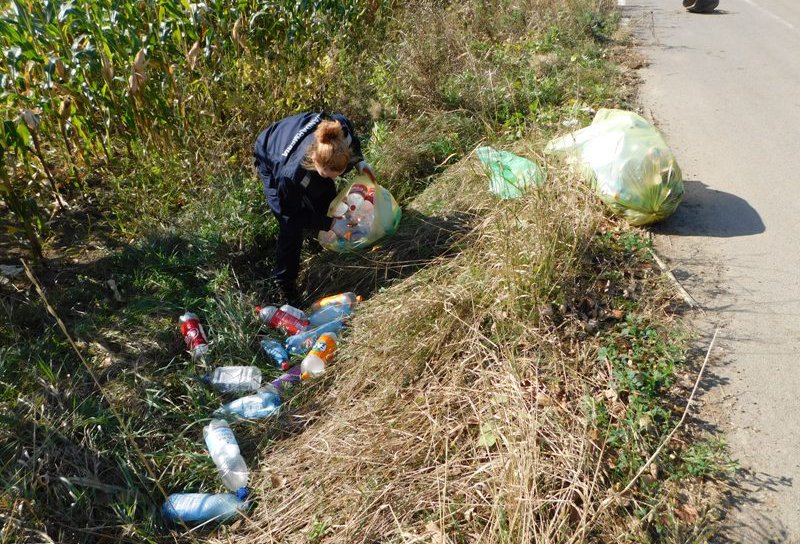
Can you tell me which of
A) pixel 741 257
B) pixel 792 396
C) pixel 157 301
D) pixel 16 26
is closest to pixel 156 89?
pixel 16 26

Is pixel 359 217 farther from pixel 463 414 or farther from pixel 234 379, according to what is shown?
Result: pixel 463 414

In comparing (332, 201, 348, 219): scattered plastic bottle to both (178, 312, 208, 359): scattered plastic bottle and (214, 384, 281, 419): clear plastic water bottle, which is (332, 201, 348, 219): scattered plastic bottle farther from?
(214, 384, 281, 419): clear plastic water bottle

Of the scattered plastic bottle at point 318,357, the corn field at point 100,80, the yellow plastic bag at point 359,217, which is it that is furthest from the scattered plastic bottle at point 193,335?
the corn field at point 100,80

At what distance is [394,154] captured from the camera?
505 centimetres

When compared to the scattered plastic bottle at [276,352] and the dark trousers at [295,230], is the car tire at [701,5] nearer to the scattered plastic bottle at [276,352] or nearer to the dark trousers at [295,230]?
the dark trousers at [295,230]

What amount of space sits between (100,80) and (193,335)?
2.38m

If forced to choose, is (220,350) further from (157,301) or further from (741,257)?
(741,257)

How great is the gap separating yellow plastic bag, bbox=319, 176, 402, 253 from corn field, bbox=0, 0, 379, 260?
169 centimetres

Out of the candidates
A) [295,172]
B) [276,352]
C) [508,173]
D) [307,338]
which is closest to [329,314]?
[307,338]

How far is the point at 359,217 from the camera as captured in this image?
13.4ft

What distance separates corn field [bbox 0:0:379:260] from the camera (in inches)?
163

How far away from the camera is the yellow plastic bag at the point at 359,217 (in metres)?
4.05

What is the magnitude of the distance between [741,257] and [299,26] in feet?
14.5

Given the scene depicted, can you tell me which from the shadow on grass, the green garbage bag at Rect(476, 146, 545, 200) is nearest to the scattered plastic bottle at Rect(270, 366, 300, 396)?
the shadow on grass
